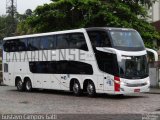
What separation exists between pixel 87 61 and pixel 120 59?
246 centimetres

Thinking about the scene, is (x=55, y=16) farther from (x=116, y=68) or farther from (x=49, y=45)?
(x=116, y=68)

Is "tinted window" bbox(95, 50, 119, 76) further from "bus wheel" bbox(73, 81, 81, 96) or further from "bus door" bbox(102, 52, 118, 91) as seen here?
"bus wheel" bbox(73, 81, 81, 96)

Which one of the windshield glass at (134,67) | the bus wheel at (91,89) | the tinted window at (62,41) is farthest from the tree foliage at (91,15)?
the windshield glass at (134,67)

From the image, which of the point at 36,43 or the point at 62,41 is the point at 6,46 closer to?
the point at 36,43

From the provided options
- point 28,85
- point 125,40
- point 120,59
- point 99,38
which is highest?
point 99,38

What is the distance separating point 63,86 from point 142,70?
5456mm

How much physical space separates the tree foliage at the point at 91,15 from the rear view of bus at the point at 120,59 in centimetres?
956

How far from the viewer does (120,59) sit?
24719mm

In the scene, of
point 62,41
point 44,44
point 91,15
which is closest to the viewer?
point 62,41

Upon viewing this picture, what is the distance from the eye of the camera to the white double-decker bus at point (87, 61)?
25.0 metres

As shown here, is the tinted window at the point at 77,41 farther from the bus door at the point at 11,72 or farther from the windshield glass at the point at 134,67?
the bus door at the point at 11,72

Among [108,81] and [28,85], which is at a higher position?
[108,81]

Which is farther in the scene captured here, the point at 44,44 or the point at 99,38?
the point at 44,44

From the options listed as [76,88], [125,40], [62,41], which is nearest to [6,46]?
[62,41]
